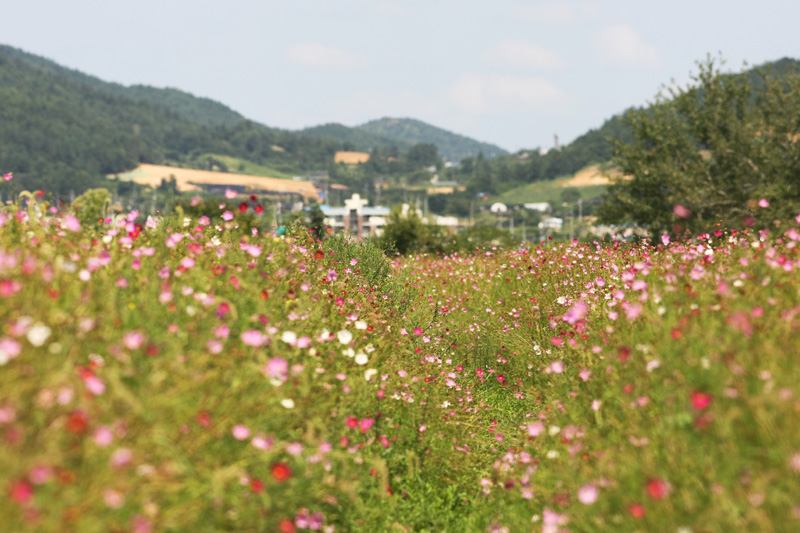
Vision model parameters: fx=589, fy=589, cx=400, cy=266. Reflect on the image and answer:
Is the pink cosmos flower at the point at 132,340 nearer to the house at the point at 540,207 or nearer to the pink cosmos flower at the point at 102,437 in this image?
the pink cosmos flower at the point at 102,437

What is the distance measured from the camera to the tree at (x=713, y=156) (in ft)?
62.6

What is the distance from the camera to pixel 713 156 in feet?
68.6

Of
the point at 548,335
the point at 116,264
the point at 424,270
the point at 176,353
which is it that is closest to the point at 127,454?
the point at 176,353

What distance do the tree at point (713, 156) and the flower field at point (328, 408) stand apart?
15.1 meters

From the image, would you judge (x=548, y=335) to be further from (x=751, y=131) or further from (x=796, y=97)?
(x=796, y=97)

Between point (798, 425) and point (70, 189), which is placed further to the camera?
point (70, 189)

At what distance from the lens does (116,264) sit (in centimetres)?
423

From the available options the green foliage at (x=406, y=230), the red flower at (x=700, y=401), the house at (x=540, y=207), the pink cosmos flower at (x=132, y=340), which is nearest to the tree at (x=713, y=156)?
the green foliage at (x=406, y=230)

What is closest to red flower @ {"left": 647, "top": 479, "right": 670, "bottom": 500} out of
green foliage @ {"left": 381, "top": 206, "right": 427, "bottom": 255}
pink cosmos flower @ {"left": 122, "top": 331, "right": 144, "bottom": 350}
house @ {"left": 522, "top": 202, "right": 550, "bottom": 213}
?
pink cosmos flower @ {"left": 122, "top": 331, "right": 144, "bottom": 350}

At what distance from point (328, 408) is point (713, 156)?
20.9m

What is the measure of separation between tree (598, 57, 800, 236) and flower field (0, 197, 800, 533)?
1512cm

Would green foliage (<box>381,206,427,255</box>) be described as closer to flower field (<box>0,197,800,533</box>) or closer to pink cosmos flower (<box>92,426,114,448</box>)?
flower field (<box>0,197,800,533</box>)

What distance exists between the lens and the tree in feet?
62.6

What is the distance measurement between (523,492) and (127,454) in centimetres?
295
